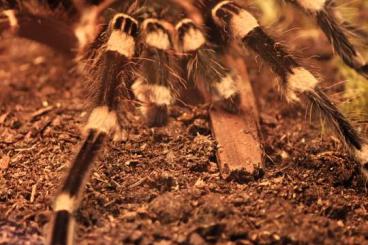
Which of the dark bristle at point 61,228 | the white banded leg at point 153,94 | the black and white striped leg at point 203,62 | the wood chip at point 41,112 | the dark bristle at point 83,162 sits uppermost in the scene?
the black and white striped leg at point 203,62

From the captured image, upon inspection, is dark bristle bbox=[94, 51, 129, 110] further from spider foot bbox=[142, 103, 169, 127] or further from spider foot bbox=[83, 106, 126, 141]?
spider foot bbox=[142, 103, 169, 127]

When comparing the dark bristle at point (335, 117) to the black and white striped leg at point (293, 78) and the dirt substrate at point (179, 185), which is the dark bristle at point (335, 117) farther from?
the dirt substrate at point (179, 185)

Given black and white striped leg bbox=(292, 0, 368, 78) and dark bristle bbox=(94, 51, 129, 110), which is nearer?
dark bristle bbox=(94, 51, 129, 110)

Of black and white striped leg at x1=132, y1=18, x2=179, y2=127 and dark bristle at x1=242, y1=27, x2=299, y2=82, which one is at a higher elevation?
dark bristle at x1=242, y1=27, x2=299, y2=82

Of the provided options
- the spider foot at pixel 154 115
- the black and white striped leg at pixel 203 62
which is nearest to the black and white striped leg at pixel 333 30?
the black and white striped leg at pixel 203 62

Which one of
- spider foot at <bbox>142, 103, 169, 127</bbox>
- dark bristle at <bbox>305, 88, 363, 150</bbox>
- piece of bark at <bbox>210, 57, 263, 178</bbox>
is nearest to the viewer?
dark bristle at <bbox>305, 88, 363, 150</bbox>

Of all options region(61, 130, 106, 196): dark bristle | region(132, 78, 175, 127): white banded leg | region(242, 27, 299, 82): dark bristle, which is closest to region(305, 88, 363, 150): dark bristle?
region(242, 27, 299, 82): dark bristle

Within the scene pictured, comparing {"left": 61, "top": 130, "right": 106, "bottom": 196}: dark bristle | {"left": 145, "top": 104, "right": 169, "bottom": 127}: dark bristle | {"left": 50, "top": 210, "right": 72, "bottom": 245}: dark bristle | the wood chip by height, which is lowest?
the wood chip
